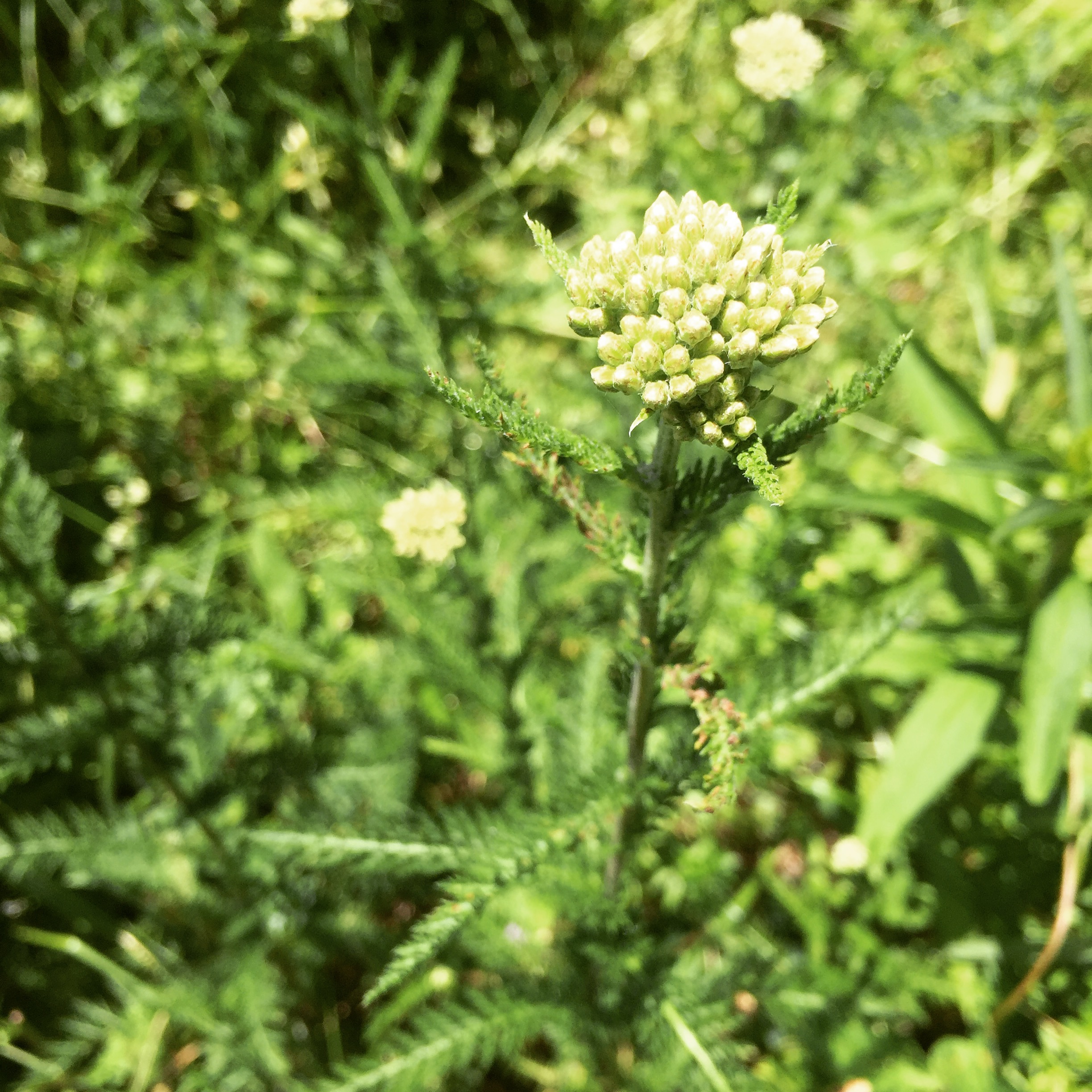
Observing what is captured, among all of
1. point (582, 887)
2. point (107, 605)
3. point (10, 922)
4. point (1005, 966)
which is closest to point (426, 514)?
point (582, 887)

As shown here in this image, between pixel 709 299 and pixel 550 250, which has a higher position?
pixel 550 250

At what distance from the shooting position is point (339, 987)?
9.90 ft

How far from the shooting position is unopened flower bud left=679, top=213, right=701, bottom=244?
1.12m

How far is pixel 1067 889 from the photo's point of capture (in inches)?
101

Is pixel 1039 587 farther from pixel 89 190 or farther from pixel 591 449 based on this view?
pixel 89 190

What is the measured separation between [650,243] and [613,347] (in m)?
0.18

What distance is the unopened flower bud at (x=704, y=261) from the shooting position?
3.63ft

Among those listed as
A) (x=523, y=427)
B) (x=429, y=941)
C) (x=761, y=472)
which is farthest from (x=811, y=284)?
(x=429, y=941)

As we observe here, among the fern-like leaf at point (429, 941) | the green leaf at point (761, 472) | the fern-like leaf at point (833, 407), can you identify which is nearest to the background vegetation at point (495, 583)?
the fern-like leaf at point (429, 941)

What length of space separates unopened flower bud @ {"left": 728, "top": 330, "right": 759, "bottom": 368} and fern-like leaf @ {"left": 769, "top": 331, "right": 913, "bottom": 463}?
108 mm

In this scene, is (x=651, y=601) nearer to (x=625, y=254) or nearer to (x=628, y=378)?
(x=628, y=378)

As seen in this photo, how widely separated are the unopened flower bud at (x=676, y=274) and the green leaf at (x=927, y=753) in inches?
75.0

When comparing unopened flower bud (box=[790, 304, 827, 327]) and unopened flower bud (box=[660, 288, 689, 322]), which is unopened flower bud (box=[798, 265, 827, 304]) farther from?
unopened flower bud (box=[660, 288, 689, 322])

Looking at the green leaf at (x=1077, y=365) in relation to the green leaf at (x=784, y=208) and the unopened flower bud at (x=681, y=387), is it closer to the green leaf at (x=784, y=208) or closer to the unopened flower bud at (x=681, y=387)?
the green leaf at (x=784, y=208)
